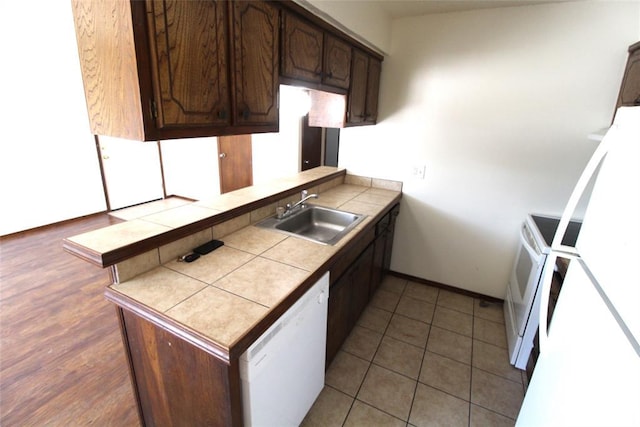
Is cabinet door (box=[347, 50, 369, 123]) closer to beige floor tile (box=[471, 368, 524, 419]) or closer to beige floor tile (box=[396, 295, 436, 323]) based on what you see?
beige floor tile (box=[396, 295, 436, 323])

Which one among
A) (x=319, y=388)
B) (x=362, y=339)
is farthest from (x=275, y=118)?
(x=362, y=339)

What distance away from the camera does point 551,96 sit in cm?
228

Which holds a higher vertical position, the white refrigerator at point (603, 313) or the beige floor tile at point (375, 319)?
the white refrigerator at point (603, 313)

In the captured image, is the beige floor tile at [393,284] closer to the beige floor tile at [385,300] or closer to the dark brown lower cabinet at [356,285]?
the beige floor tile at [385,300]

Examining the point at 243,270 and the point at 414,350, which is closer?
the point at 243,270

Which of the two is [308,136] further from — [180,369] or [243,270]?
[180,369]

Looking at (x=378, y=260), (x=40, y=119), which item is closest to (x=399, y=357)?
(x=378, y=260)

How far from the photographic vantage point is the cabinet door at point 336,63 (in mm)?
1930

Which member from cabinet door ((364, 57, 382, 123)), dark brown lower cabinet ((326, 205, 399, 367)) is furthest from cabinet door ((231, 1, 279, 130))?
cabinet door ((364, 57, 382, 123))

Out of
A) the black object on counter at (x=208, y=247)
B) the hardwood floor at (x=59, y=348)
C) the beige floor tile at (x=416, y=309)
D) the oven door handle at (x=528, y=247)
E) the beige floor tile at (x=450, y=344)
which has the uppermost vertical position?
the black object on counter at (x=208, y=247)

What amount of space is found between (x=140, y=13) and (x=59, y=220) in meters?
4.66

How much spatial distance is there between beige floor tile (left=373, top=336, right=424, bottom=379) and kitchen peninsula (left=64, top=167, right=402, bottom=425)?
19.2 inches

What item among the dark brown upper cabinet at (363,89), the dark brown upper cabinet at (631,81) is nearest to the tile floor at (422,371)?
the dark brown upper cabinet at (363,89)

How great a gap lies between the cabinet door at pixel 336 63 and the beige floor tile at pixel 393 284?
1897 millimetres
